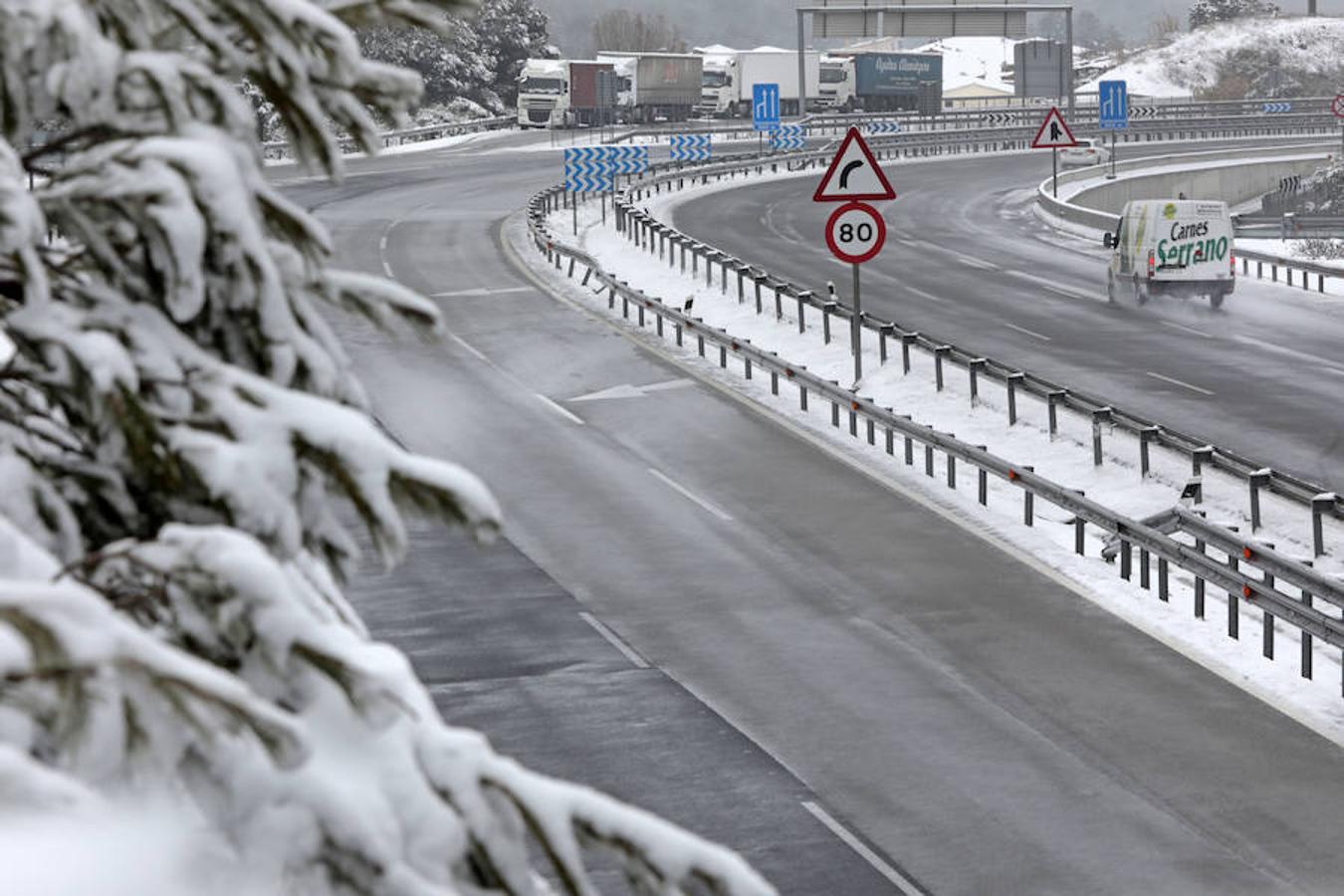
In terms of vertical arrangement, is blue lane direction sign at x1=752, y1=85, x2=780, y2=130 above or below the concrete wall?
above

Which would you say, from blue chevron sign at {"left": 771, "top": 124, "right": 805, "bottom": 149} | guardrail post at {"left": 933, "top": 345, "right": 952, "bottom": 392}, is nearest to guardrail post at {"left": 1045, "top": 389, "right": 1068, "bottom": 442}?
guardrail post at {"left": 933, "top": 345, "right": 952, "bottom": 392}

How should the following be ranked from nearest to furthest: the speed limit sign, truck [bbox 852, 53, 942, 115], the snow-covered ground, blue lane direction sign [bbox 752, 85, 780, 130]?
the snow-covered ground < the speed limit sign < blue lane direction sign [bbox 752, 85, 780, 130] < truck [bbox 852, 53, 942, 115]

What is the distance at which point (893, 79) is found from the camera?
11312 centimetres

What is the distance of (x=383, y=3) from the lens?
5465 millimetres

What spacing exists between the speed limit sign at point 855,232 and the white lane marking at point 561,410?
391 centimetres

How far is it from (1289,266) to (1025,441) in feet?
66.9

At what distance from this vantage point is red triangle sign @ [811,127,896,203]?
2539 centimetres

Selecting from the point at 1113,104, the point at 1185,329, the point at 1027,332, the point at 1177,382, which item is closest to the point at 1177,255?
the point at 1185,329

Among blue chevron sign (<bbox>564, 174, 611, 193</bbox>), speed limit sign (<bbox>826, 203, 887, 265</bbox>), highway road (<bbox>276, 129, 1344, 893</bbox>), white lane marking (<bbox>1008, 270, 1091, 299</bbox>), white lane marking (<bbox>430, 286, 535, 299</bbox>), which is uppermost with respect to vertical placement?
speed limit sign (<bbox>826, 203, 887, 265</bbox>)

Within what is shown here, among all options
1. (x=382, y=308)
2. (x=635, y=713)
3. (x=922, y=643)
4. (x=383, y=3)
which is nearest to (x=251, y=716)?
(x=382, y=308)

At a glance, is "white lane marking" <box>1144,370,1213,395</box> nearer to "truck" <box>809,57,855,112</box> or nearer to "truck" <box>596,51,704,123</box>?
"truck" <box>596,51,704,123</box>

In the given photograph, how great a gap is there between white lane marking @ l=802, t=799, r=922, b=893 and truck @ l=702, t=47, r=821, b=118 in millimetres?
96619

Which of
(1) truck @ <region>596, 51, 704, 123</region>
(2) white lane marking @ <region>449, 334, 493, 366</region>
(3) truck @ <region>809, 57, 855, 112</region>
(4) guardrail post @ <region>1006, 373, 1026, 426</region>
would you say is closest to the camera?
(4) guardrail post @ <region>1006, 373, 1026, 426</region>

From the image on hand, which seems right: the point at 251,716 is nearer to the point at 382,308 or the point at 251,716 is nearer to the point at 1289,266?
the point at 382,308
